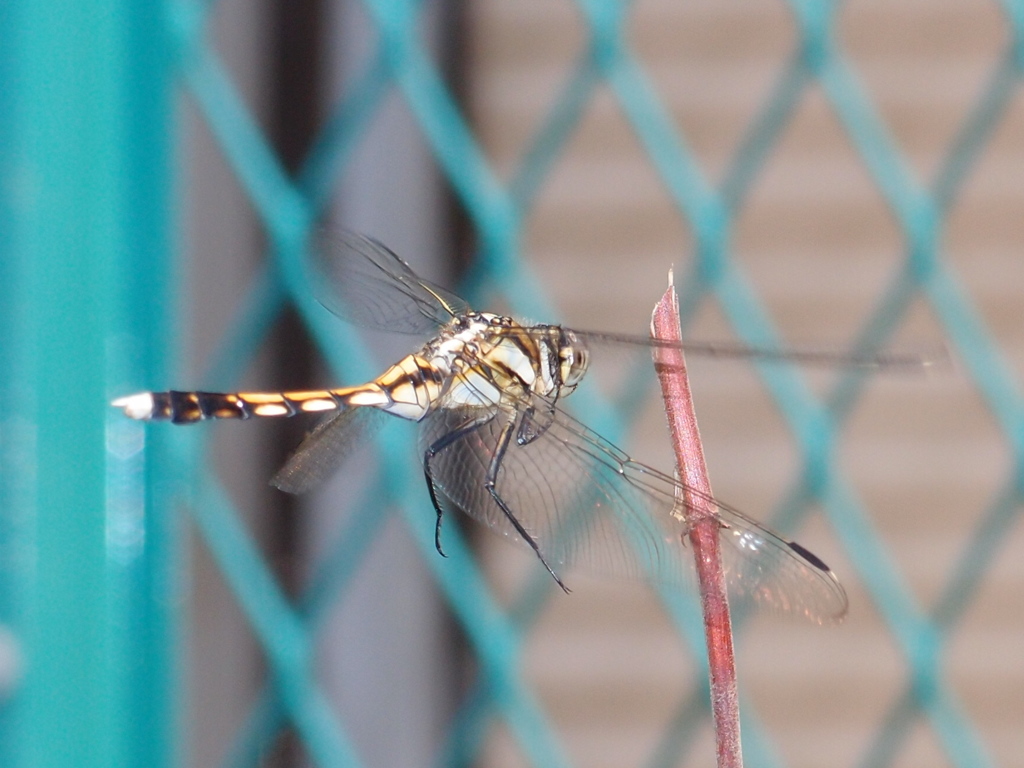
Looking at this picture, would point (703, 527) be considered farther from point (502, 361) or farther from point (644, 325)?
point (644, 325)

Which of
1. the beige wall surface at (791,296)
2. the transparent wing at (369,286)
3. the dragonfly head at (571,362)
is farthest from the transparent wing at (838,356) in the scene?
the beige wall surface at (791,296)

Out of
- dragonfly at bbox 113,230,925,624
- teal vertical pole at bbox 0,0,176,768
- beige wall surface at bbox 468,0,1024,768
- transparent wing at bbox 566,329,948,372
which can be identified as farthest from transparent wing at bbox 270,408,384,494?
beige wall surface at bbox 468,0,1024,768

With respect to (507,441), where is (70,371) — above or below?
above

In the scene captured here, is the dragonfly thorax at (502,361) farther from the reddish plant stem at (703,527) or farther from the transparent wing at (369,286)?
the reddish plant stem at (703,527)

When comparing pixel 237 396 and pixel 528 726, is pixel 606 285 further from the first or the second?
pixel 237 396

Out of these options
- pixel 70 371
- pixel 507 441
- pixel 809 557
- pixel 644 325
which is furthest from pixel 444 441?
pixel 644 325

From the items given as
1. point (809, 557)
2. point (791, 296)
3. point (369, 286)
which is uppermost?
point (791, 296)

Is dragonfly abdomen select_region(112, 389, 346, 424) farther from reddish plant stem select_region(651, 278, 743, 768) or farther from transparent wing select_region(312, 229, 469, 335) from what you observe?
reddish plant stem select_region(651, 278, 743, 768)

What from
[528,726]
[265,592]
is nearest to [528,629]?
[528,726]
